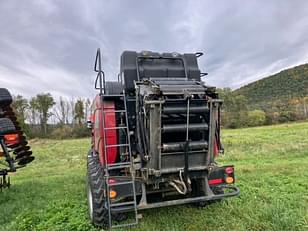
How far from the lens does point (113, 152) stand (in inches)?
170

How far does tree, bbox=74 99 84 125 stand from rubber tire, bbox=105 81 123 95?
3321cm

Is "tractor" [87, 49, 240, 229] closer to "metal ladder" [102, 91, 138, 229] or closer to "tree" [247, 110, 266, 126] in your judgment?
"metal ladder" [102, 91, 138, 229]

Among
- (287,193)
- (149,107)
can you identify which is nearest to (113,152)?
(149,107)

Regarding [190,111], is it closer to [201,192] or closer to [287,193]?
[201,192]

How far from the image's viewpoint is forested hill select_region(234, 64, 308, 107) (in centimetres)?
6116

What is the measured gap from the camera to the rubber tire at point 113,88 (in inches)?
201

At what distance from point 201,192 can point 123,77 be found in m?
2.36

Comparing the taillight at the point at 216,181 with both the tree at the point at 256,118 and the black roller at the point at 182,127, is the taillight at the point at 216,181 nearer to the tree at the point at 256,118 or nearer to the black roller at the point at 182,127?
the black roller at the point at 182,127

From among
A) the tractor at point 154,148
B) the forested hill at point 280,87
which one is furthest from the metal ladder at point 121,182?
the forested hill at point 280,87

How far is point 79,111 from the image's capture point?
39.7 m

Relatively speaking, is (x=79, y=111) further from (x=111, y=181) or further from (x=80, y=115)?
(x=111, y=181)

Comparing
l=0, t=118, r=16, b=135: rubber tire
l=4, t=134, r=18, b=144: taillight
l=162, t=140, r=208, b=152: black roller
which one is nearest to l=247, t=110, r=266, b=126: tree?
l=4, t=134, r=18, b=144: taillight

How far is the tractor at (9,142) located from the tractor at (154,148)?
8.96ft

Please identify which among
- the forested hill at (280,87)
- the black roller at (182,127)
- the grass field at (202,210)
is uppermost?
the forested hill at (280,87)
